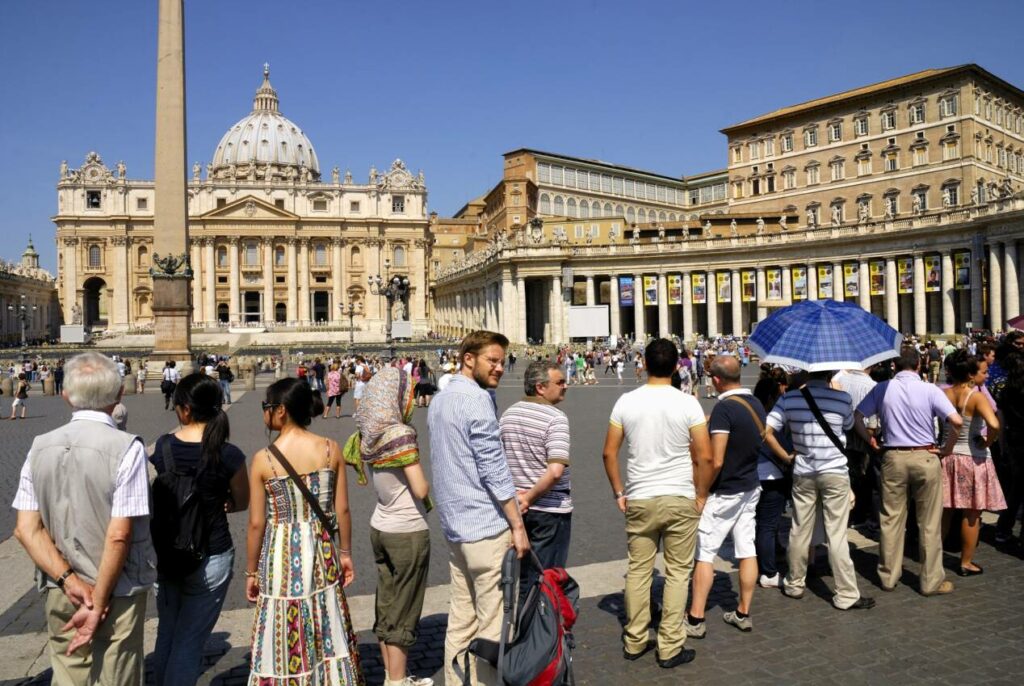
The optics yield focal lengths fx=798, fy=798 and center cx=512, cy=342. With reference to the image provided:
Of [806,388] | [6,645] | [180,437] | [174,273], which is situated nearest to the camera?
[180,437]

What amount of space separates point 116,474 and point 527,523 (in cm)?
237

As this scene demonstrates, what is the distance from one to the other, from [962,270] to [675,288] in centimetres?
1897

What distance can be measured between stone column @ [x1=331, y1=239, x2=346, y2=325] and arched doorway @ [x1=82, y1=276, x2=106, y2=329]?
2760cm

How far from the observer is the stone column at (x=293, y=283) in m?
97.0

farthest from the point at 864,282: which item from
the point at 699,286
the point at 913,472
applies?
the point at 913,472

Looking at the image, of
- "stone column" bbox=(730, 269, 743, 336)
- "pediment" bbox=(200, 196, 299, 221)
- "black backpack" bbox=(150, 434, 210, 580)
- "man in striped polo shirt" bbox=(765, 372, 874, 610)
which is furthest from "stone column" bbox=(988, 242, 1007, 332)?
"pediment" bbox=(200, 196, 299, 221)

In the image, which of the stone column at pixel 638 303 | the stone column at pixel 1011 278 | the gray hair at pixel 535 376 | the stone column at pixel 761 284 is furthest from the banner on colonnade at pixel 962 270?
the gray hair at pixel 535 376

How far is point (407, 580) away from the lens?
14.5 feet

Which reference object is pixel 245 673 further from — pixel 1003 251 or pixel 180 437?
pixel 1003 251

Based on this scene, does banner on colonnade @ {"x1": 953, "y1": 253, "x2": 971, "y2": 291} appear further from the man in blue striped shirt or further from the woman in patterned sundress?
the woman in patterned sundress

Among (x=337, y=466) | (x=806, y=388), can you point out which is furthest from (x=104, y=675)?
(x=806, y=388)

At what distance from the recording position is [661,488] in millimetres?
4844

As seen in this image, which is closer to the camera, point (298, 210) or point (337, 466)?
point (337, 466)

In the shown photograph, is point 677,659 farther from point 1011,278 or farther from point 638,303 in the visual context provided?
point 638,303
